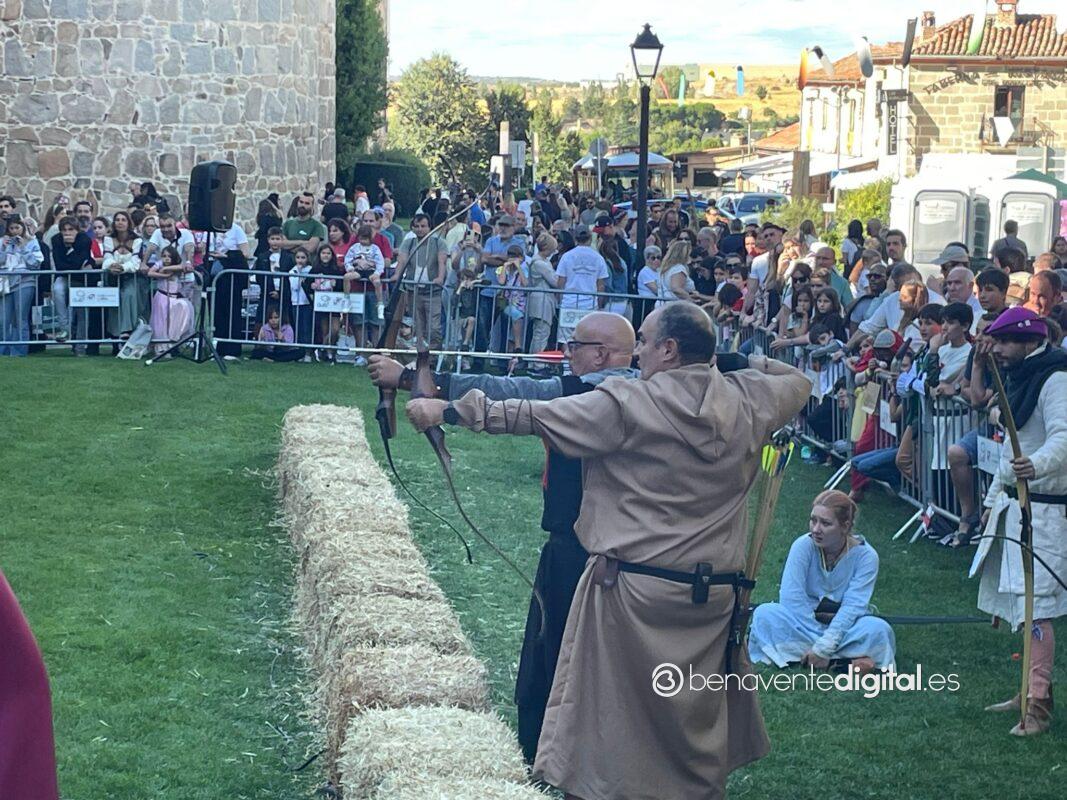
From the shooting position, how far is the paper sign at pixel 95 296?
56.4ft

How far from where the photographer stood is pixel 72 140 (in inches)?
978

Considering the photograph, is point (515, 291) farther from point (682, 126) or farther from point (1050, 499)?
point (682, 126)

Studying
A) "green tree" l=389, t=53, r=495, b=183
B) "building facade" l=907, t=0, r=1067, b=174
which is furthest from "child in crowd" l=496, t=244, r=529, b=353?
"green tree" l=389, t=53, r=495, b=183

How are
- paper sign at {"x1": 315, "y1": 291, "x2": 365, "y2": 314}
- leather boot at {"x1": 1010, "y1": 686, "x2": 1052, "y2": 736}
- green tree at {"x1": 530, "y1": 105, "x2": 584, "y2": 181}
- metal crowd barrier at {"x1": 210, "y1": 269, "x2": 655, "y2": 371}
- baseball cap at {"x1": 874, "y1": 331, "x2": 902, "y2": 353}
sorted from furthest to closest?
green tree at {"x1": 530, "y1": 105, "x2": 584, "y2": 181} < paper sign at {"x1": 315, "y1": 291, "x2": 365, "y2": 314} < metal crowd barrier at {"x1": 210, "y1": 269, "x2": 655, "y2": 371} < baseball cap at {"x1": 874, "y1": 331, "x2": 902, "y2": 353} < leather boot at {"x1": 1010, "y1": 686, "x2": 1052, "y2": 736}

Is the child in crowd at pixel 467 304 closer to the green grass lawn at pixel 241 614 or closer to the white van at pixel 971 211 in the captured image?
the green grass lawn at pixel 241 614

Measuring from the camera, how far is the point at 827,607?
298 inches

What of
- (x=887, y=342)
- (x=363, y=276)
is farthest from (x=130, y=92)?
(x=887, y=342)

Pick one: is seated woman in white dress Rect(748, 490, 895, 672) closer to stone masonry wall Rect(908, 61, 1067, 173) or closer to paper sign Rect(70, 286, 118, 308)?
paper sign Rect(70, 286, 118, 308)

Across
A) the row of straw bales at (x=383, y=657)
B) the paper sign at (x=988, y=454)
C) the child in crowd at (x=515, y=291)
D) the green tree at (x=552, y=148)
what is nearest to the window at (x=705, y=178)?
the green tree at (x=552, y=148)

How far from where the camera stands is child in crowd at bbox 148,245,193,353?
56.6 feet

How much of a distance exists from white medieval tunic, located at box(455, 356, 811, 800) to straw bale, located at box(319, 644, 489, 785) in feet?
2.63

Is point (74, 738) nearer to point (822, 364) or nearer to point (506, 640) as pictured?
point (506, 640)

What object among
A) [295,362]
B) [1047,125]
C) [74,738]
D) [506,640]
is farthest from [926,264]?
[1047,125]

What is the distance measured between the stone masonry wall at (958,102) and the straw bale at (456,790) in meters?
50.2
